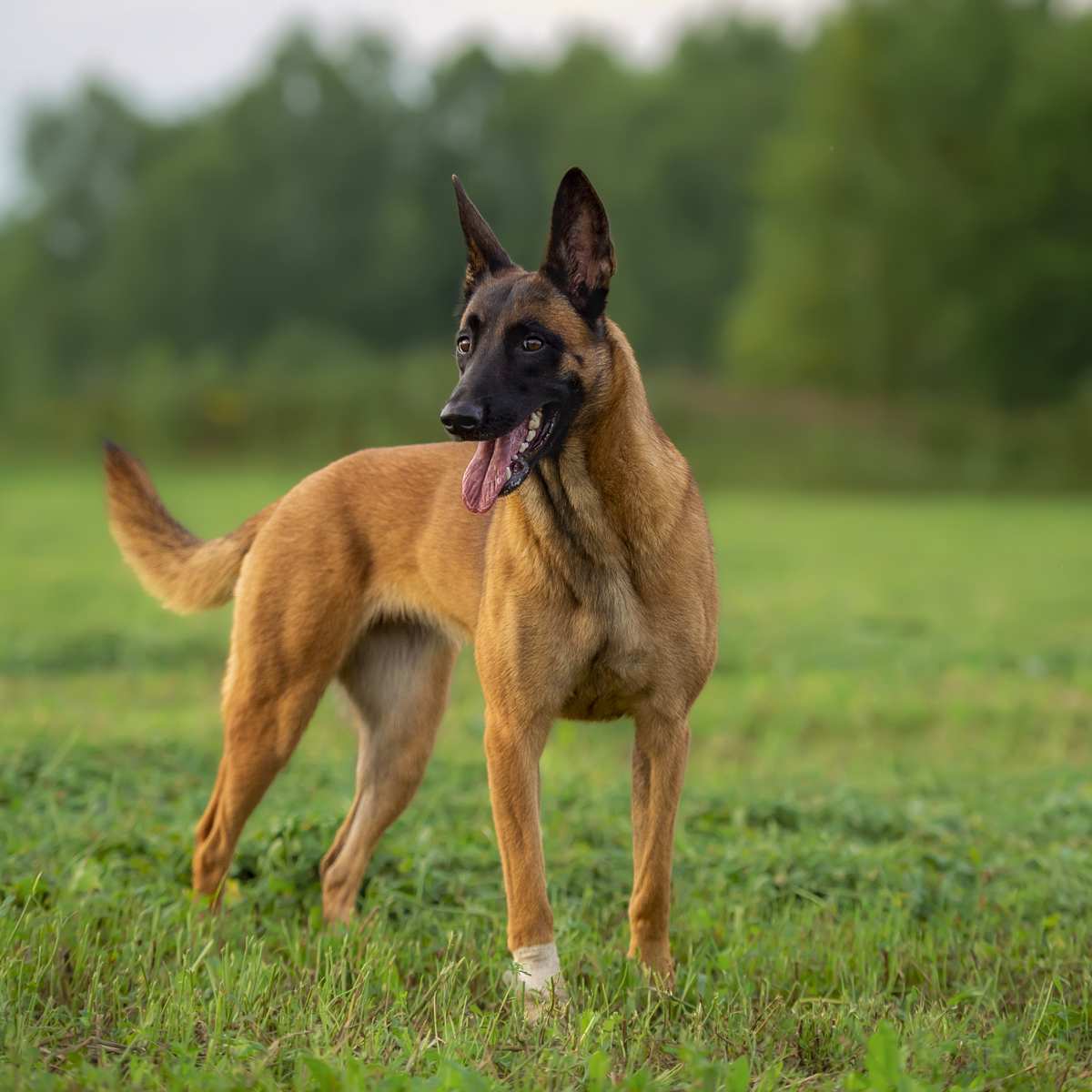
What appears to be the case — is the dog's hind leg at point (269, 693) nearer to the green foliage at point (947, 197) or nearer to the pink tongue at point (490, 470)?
the pink tongue at point (490, 470)

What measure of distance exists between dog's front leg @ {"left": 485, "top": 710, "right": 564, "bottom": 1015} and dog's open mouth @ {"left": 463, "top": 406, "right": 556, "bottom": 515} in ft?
2.46

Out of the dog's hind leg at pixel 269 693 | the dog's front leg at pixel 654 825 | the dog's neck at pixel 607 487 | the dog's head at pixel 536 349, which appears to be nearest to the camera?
the dog's head at pixel 536 349

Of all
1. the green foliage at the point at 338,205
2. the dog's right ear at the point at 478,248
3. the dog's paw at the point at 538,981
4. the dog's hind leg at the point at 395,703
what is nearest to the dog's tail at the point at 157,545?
the dog's hind leg at the point at 395,703

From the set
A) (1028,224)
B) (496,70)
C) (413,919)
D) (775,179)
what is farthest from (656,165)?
(413,919)

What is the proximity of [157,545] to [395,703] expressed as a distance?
4.01ft

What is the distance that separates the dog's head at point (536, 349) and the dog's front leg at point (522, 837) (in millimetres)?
782

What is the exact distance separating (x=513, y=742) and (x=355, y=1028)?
1.00 meters

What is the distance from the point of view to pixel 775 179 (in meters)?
42.8

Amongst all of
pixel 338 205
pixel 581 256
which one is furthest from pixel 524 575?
pixel 338 205

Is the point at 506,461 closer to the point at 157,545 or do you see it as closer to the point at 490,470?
the point at 490,470

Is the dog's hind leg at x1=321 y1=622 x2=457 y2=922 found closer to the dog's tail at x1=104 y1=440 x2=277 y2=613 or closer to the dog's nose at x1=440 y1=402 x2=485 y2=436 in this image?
the dog's tail at x1=104 y1=440 x2=277 y2=613

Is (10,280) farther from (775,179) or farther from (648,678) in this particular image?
(648,678)

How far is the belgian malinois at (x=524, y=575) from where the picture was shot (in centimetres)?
426

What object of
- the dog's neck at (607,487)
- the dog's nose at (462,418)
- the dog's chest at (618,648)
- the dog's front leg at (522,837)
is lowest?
the dog's front leg at (522,837)
